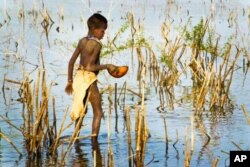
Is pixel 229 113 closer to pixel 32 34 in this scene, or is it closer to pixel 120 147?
pixel 120 147

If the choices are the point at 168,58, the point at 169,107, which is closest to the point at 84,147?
the point at 169,107

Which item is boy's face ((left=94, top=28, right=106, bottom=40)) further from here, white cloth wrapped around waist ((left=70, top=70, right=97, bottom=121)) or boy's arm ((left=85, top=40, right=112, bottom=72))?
white cloth wrapped around waist ((left=70, top=70, right=97, bottom=121))

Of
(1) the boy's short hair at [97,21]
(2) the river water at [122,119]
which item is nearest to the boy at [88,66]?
(1) the boy's short hair at [97,21]

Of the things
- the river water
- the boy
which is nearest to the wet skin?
the boy

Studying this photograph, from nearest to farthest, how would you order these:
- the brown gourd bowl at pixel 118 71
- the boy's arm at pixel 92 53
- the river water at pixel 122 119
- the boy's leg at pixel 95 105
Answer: the river water at pixel 122 119 < the brown gourd bowl at pixel 118 71 < the boy's arm at pixel 92 53 < the boy's leg at pixel 95 105

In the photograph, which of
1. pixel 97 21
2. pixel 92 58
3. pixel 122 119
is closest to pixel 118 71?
pixel 92 58

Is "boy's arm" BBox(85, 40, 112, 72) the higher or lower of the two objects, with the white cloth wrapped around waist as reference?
higher

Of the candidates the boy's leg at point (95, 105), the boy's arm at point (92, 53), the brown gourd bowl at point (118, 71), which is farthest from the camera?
the boy's leg at point (95, 105)

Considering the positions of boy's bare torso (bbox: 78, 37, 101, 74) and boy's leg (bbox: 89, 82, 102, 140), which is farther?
boy's leg (bbox: 89, 82, 102, 140)

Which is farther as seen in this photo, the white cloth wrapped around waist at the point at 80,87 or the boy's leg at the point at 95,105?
the boy's leg at the point at 95,105

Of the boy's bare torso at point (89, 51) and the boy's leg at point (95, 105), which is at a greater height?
the boy's bare torso at point (89, 51)

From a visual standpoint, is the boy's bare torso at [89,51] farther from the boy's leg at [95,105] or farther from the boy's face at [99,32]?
the boy's leg at [95,105]

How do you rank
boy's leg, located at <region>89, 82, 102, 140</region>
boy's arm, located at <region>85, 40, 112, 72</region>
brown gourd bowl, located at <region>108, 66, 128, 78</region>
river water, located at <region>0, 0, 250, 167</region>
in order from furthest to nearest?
boy's leg, located at <region>89, 82, 102, 140</region>, boy's arm, located at <region>85, 40, 112, 72</region>, brown gourd bowl, located at <region>108, 66, 128, 78</region>, river water, located at <region>0, 0, 250, 167</region>

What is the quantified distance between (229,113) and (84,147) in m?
3.35
